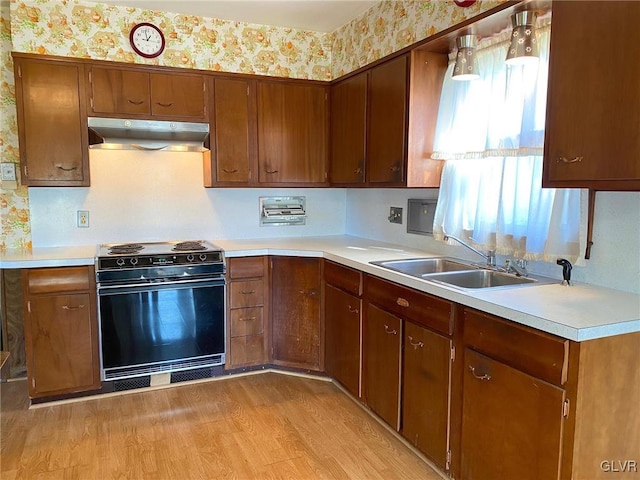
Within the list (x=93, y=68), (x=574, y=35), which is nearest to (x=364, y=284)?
(x=574, y=35)

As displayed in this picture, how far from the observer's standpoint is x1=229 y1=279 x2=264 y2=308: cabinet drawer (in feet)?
10.5

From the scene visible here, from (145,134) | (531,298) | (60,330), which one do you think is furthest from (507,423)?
(145,134)

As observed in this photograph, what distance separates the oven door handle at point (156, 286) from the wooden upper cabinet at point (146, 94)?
115 centimetres

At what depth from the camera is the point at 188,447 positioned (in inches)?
94.5

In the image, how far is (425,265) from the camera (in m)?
2.75

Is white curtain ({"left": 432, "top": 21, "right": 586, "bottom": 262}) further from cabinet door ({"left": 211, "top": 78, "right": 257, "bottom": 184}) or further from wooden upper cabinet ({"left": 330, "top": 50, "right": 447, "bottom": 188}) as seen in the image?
cabinet door ({"left": 211, "top": 78, "right": 257, "bottom": 184})

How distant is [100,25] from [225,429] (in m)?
2.69

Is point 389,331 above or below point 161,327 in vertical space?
above

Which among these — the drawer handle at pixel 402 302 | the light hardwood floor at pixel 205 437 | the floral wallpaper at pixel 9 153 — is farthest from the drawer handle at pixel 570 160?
the floral wallpaper at pixel 9 153

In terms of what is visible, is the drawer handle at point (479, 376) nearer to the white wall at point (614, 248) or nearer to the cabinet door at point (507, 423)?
→ the cabinet door at point (507, 423)

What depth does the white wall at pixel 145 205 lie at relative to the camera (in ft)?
10.7

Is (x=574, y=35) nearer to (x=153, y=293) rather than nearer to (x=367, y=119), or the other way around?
(x=367, y=119)

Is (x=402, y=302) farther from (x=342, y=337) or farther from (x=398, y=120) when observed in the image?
(x=398, y=120)

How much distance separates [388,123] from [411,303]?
46.3 inches
